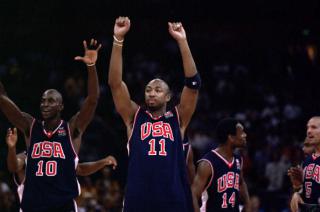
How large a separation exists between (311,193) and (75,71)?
1280 centimetres

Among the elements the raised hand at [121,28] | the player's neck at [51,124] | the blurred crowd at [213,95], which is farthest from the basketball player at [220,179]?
the blurred crowd at [213,95]

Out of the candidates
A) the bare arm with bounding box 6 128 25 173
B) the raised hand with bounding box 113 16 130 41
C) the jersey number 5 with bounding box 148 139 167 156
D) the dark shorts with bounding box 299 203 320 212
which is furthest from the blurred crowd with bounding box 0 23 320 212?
the raised hand with bounding box 113 16 130 41

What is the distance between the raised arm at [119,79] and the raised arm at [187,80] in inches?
18.1

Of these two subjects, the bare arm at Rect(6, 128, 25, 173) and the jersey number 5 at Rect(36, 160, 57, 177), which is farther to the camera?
the bare arm at Rect(6, 128, 25, 173)

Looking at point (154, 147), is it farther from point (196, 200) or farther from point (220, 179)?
point (220, 179)

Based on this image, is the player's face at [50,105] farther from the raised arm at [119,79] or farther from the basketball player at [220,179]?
the basketball player at [220,179]

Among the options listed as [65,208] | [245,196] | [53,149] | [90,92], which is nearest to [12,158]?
[53,149]

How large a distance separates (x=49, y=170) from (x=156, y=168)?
141cm

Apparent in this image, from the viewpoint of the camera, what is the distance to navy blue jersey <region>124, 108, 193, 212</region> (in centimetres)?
705

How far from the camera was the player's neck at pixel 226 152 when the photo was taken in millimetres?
8836

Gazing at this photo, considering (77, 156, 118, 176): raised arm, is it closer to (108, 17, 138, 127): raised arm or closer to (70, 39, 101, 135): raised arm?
(70, 39, 101, 135): raised arm

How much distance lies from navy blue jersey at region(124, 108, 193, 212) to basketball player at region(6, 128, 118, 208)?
1466mm

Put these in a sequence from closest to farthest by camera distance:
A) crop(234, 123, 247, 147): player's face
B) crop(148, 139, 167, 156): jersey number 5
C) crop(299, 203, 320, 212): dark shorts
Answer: crop(148, 139, 167, 156): jersey number 5 < crop(299, 203, 320, 212): dark shorts < crop(234, 123, 247, 147): player's face

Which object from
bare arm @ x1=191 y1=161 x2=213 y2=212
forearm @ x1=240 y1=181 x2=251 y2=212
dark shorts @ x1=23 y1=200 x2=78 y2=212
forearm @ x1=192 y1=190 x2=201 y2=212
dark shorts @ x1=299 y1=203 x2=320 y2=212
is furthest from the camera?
forearm @ x1=240 y1=181 x2=251 y2=212
